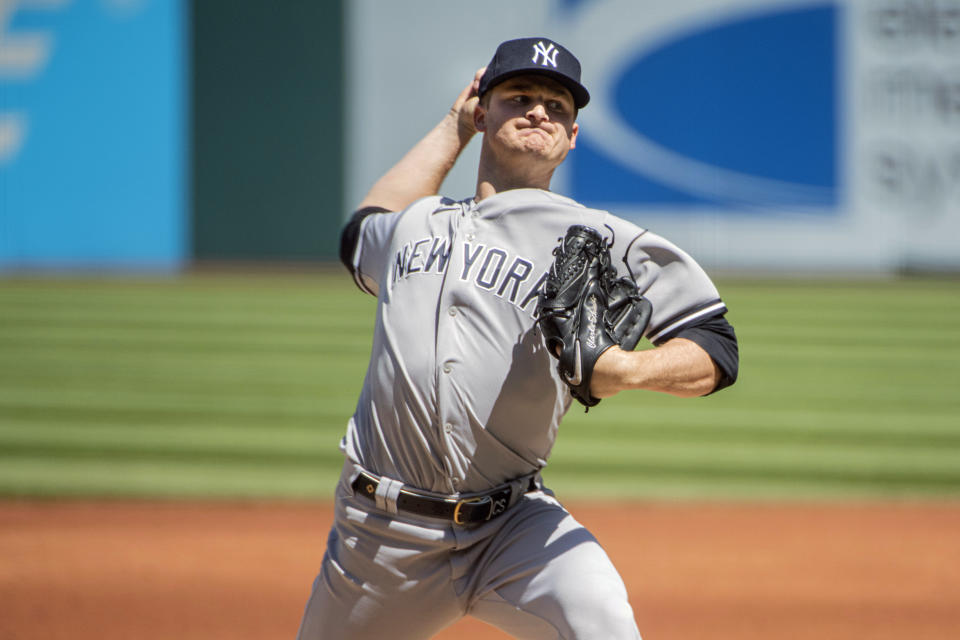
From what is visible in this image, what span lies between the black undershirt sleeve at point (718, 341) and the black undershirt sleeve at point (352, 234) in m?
0.83

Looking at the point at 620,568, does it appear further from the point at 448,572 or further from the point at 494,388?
the point at 494,388

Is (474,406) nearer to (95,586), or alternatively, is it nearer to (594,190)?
(95,586)

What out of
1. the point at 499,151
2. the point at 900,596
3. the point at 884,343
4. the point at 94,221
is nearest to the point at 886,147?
the point at 884,343

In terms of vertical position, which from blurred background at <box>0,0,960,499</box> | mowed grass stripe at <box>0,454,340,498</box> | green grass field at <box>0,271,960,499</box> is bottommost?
mowed grass stripe at <box>0,454,340,498</box>

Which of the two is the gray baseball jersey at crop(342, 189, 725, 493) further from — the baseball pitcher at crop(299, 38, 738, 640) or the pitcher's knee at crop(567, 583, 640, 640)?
the pitcher's knee at crop(567, 583, 640, 640)

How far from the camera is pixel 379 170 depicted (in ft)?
44.2

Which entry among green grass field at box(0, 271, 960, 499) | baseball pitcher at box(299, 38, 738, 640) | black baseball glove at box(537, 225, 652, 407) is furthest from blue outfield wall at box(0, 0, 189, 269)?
black baseball glove at box(537, 225, 652, 407)

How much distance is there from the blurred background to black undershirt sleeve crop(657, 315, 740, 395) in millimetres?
7519

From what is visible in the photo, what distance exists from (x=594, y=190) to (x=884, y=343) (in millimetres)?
4296

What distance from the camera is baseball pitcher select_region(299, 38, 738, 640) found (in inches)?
77.2

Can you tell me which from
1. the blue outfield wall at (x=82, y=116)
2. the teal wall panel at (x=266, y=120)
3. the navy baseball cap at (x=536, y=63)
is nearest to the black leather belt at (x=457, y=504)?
the navy baseball cap at (x=536, y=63)

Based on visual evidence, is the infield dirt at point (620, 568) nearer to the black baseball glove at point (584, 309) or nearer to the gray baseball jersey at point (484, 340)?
the gray baseball jersey at point (484, 340)

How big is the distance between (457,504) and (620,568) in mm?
3607

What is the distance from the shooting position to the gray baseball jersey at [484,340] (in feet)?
6.62
